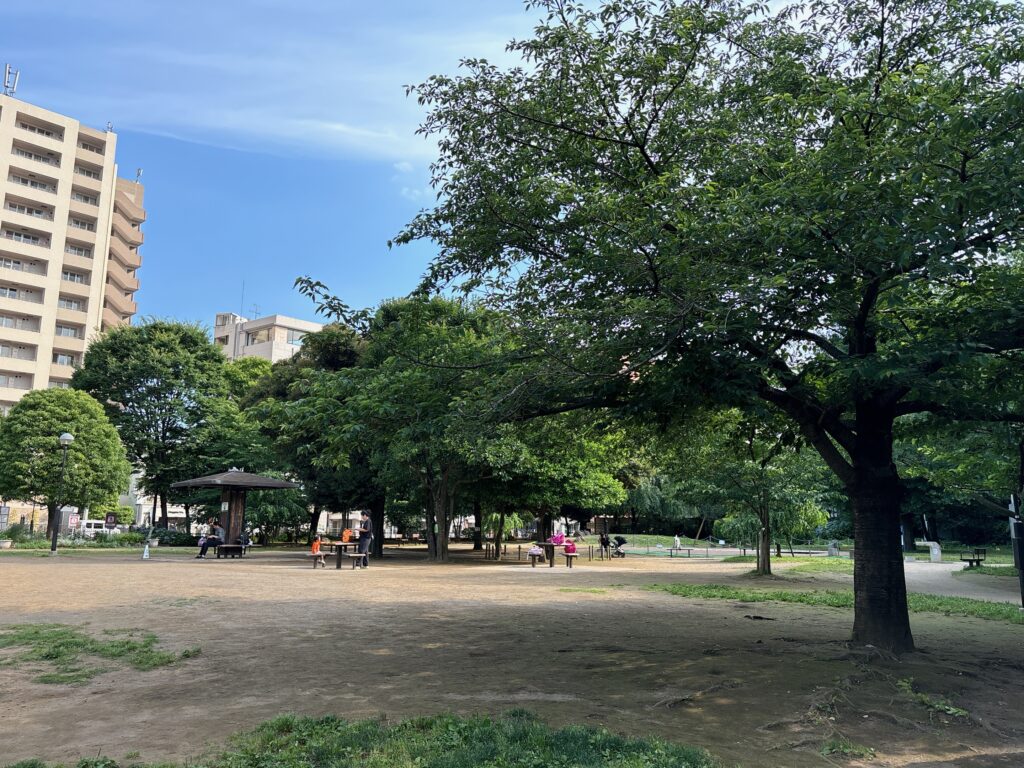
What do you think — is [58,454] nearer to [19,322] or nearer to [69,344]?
[19,322]

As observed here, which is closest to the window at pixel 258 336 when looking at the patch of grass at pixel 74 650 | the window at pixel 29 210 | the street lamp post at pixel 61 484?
the window at pixel 29 210

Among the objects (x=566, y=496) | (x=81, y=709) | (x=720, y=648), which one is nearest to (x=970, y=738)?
(x=720, y=648)

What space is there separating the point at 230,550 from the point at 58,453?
1326 centimetres

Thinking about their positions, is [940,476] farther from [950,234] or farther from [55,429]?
Result: [55,429]

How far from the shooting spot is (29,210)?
65.9 m

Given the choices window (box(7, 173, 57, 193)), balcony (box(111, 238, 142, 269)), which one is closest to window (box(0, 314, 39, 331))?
window (box(7, 173, 57, 193))

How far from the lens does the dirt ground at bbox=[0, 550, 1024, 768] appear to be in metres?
5.48

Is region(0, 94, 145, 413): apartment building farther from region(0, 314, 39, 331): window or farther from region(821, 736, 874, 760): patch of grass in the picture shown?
region(821, 736, 874, 760): patch of grass

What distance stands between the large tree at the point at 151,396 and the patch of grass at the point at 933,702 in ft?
136

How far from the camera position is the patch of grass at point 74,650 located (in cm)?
730

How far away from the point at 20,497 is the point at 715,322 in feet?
124

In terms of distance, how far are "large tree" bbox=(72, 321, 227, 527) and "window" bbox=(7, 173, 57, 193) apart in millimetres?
31221

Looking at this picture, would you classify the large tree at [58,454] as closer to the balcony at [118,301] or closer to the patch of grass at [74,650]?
the patch of grass at [74,650]

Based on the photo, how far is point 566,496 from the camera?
28766 mm
